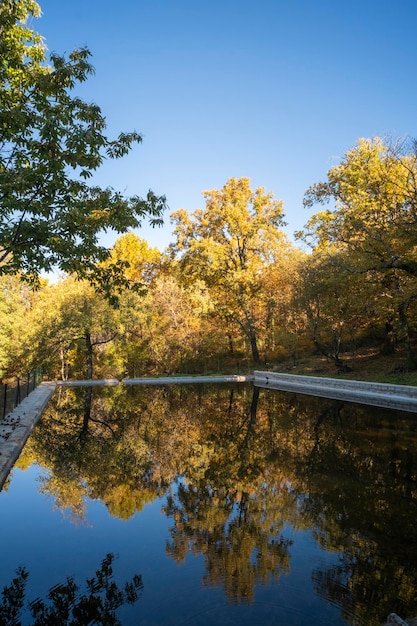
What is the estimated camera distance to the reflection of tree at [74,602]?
372cm

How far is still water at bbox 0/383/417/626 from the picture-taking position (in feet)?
13.0

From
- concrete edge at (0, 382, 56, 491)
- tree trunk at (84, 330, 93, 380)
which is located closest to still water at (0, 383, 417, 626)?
concrete edge at (0, 382, 56, 491)

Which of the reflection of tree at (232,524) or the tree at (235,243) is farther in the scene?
the tree at (235,243)

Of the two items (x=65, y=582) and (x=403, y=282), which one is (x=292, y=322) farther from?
(x=65, y=582)

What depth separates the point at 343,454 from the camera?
9.27 metres

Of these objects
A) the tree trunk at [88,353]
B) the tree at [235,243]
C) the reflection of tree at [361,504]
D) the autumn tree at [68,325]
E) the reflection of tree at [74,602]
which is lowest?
the reflection of tree at [361,504]

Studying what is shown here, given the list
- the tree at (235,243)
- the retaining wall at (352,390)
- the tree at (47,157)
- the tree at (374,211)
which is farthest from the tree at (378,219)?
the tree at (47,157)

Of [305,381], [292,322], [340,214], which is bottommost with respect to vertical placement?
[305,381]

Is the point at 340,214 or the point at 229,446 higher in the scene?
the point at 340,214

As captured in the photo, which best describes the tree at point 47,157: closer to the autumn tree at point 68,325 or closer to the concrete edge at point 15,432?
the concrete edge at point 15,432

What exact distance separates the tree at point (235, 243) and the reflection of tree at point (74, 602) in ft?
100

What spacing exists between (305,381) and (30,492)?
20.4 metres

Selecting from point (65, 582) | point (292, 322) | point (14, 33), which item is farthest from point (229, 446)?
point (292, 322)

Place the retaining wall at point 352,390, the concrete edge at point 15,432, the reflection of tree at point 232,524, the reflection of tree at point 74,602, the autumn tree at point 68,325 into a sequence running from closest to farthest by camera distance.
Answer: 1. the reflection of tree at point 74,602
2. the reflection of tree at point 232,524
3. the concrete edge at point 15,432
4. the retaining wall at point 352,390
5. the autumn tree at point 68,325
